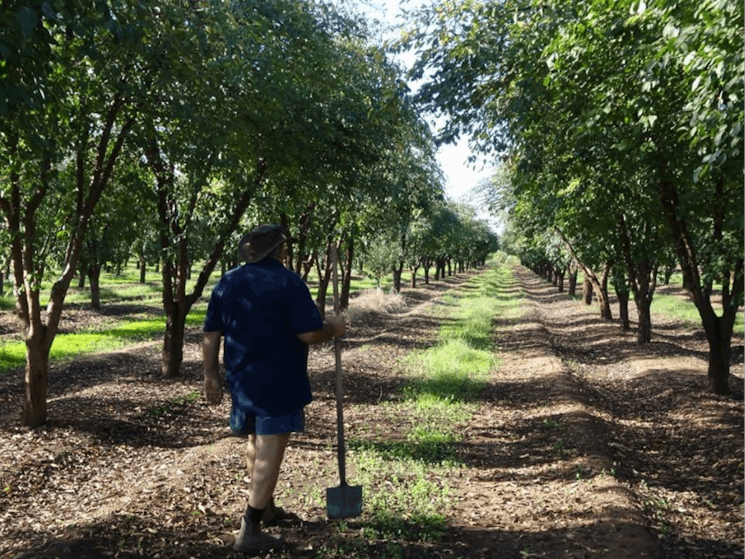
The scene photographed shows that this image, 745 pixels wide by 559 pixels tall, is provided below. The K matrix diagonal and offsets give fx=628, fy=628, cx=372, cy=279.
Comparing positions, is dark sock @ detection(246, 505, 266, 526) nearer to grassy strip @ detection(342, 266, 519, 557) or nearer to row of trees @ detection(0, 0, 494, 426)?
grassy strip @ detection(342, 266, 519, 557)

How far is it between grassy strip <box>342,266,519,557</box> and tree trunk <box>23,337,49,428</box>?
4.17 m

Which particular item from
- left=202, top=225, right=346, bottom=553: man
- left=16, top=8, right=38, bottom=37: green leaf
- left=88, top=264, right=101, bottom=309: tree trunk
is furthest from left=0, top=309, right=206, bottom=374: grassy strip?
left=16, top=8, right=38, bottom=37: green leaf

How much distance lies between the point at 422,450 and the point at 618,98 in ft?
15.9

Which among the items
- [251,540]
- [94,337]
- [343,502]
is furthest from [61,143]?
[94,337]

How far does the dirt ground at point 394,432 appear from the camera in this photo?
17.0 feet

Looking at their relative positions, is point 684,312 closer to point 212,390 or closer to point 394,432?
point 394,432

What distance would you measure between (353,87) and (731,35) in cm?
702

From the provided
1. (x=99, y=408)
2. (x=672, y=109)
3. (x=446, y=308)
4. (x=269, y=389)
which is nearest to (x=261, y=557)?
(x=269, y=389)

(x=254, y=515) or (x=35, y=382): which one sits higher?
(x=35, y=382)

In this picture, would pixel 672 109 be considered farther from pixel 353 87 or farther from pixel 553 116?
pixel 353 87

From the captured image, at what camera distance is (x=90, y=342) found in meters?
19.0

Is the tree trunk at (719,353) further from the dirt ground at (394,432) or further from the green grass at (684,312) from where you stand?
the green grass at (684,312)

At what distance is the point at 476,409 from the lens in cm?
1072

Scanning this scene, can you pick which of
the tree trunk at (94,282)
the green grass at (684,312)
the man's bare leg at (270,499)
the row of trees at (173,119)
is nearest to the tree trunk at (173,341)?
the row of trees at (173,119)
